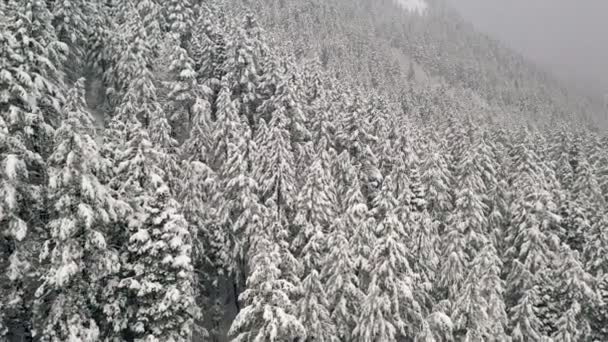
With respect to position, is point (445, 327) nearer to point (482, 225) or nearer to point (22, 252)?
point (482, 225)

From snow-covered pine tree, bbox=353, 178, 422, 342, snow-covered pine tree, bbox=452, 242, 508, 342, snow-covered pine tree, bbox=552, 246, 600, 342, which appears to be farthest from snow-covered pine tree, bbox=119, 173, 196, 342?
snow-covered pine tree, bbox=552, 246, 600, 342

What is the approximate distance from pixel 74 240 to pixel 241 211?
12244 millimetres

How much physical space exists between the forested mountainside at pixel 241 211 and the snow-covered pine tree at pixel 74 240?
0.10 m

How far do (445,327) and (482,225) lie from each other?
12592 millimetres

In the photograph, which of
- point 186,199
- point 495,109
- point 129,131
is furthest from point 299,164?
point 495,109

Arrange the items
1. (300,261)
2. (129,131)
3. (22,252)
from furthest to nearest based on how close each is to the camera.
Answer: (300,261)
(129,131)
(22,252)

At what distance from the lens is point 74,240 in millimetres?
18844

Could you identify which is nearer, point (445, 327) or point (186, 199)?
point (445, 327)

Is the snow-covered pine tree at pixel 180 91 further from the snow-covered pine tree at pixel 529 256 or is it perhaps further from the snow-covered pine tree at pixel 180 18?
the snow-covered pine tree at pixel 529 256

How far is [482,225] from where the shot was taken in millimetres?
34625

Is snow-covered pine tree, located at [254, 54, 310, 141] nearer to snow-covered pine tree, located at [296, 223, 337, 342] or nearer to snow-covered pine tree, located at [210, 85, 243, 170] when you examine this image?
snow-covered pine tree, located at [210, 85, 243, 170]

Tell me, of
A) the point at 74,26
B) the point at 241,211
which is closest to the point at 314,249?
the point at 241,211

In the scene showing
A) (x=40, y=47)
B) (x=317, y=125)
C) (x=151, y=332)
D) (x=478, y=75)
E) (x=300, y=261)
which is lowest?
(x=151, y=332)

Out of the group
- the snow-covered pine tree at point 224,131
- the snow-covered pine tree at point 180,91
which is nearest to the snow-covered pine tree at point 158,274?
the snow-covered pine tree at point 224,131
